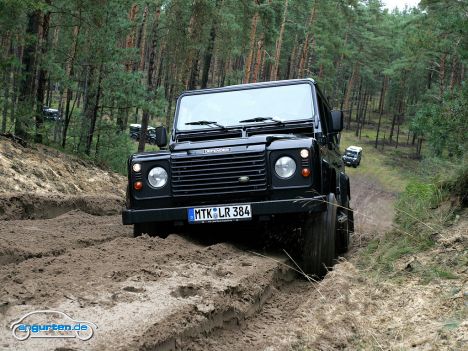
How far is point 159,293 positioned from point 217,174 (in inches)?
77.6

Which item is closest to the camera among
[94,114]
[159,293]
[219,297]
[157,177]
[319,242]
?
[159,293]

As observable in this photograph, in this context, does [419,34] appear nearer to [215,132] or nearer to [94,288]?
[215,132]

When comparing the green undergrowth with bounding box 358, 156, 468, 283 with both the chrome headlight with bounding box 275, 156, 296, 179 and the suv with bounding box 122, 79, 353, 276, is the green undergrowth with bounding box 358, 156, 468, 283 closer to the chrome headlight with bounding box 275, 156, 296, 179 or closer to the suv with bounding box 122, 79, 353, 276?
the suv with bounding box 122, 79, 353, 276

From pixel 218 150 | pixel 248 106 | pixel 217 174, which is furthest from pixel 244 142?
pixel 248 106

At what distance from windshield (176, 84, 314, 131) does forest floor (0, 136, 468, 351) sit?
1.51m

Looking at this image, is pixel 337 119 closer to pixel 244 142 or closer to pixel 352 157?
pixel 244 142

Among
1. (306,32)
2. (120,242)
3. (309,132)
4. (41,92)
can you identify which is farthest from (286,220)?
(306,32)

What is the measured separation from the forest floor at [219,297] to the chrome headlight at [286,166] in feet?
2.76

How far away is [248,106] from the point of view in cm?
654

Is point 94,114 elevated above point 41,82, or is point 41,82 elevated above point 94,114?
point 41,82

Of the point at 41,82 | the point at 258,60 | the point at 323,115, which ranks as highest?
the point at 258,60

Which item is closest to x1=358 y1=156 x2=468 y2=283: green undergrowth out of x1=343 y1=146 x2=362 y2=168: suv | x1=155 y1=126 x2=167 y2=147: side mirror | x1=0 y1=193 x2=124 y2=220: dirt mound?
x1=155 y1=126 x2=167 y2=147: side mirror

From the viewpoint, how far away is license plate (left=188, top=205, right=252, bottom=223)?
204 inches

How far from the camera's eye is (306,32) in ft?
132
